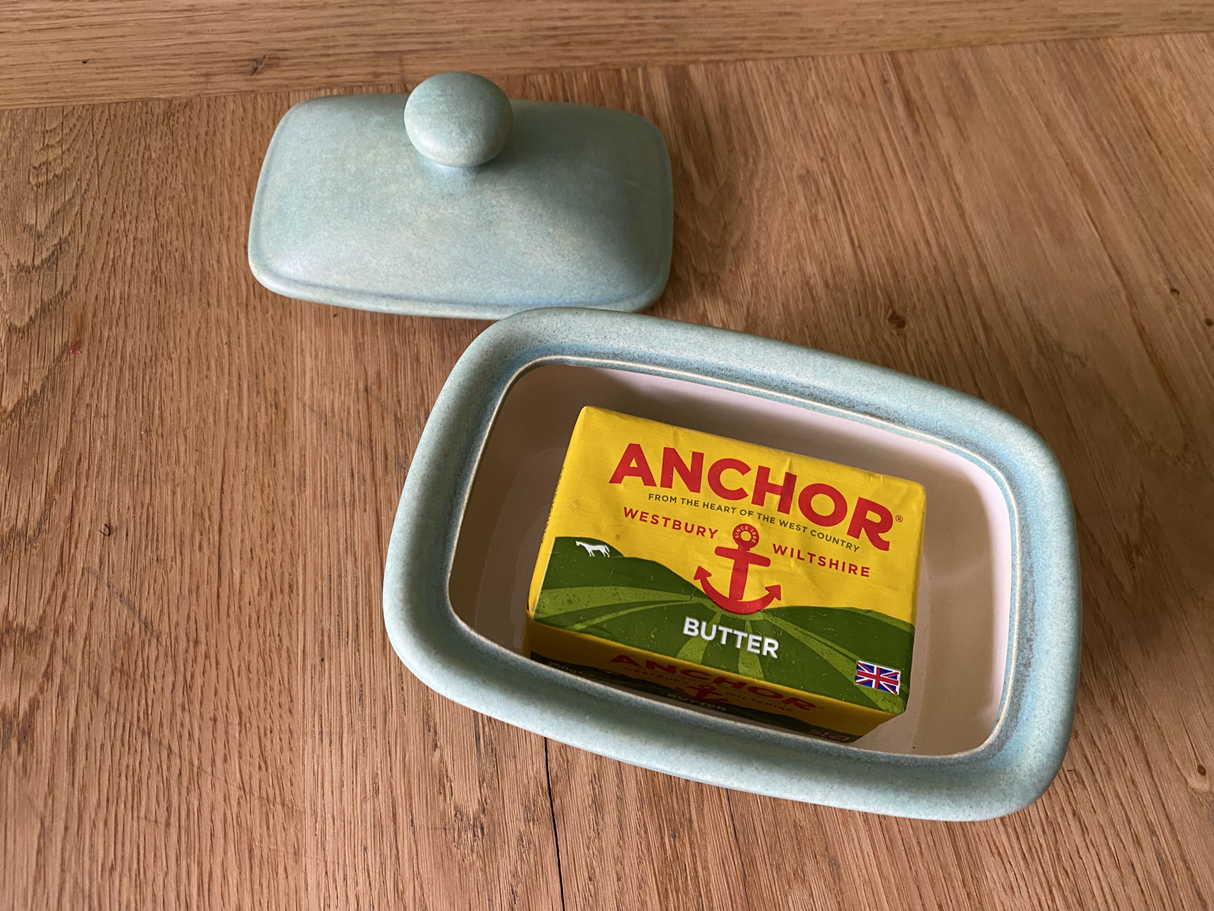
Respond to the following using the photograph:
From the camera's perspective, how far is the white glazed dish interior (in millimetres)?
351

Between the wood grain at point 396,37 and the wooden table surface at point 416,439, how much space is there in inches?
0.5

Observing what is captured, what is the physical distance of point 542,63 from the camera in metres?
0.52

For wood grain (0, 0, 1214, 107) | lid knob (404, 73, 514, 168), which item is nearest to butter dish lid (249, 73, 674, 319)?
lid knob (404, 73, 514, 168)

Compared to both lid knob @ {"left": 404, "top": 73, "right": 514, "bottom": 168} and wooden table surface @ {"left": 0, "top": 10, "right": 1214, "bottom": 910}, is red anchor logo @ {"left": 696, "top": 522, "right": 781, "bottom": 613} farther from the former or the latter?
lid knob @ {"left": 404, "top": 73, "right": 514, "bottom": 168}

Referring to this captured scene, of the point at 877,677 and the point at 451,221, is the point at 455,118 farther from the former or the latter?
the point at 877,677

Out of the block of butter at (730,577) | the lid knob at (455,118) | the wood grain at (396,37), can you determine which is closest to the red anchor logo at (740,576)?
the block of butter at (730,577)

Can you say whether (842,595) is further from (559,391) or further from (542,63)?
(542,63)

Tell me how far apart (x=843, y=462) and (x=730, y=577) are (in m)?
0.10

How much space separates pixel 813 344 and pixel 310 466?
30 cm

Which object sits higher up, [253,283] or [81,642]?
[253,283]

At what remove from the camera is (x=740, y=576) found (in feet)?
1.07

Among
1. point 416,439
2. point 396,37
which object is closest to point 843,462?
point 416,439

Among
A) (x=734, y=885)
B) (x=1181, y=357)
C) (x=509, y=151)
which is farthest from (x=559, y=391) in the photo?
(x=1181, y=357)

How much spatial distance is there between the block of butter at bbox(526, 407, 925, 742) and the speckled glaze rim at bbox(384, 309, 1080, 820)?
1.1 inches
